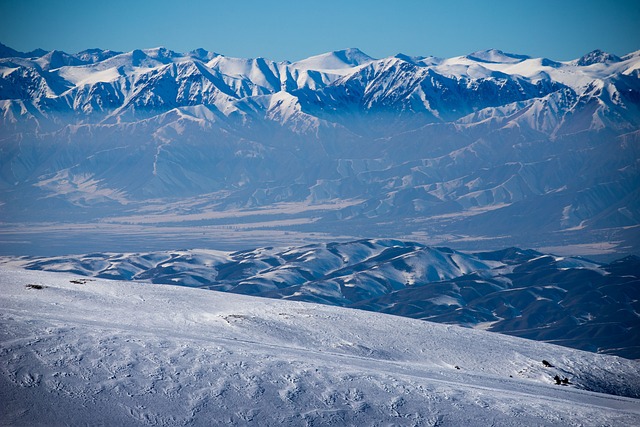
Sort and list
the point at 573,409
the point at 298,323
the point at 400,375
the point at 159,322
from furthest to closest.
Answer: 1. the point at 298,323
2. the point at 159,322
3. the point at 400,375
4. the point at 573,409

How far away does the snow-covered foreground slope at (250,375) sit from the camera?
2838 centimetres

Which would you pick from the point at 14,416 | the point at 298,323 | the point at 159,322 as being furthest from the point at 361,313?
the point at 14,416

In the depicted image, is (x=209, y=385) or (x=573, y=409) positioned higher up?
(x=209, y=385)

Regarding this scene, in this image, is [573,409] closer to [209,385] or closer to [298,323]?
[209,385]

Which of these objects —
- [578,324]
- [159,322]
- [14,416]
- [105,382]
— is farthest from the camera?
[578,324]

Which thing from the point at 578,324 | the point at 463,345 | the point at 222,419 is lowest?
the point at 578,324

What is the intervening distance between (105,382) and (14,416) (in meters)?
3.67

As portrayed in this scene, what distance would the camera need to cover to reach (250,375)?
31281 millimetres

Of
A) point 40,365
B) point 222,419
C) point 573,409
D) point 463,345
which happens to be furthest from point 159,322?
point 573,409

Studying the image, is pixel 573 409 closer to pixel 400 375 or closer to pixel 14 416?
pixel 400 375

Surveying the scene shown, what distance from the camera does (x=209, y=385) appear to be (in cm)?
3014

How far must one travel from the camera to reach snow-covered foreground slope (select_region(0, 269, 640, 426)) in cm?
2838

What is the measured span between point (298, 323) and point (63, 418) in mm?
20725

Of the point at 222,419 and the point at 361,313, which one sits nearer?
the point at 222,419
